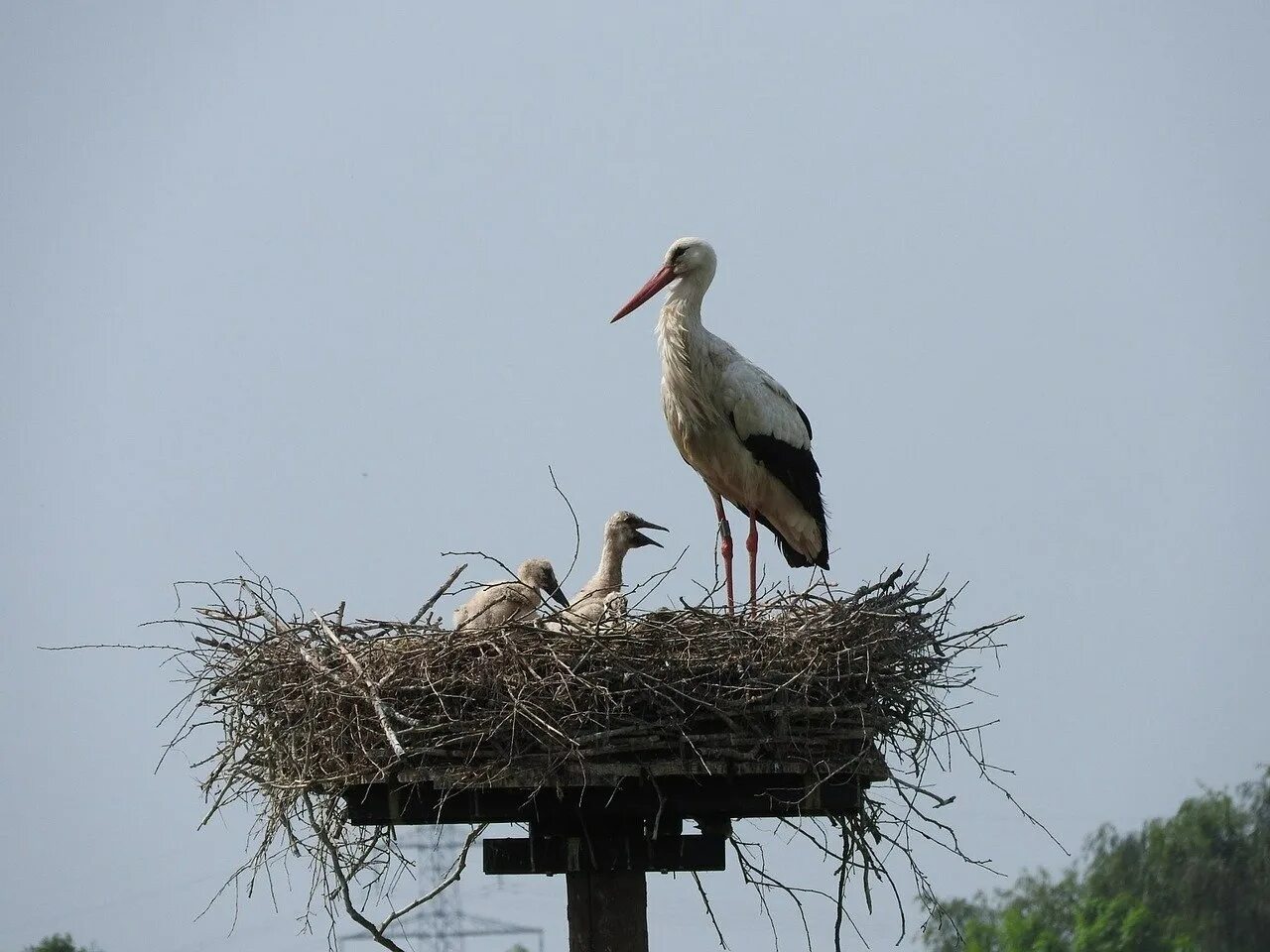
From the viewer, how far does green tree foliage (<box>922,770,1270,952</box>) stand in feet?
51.4

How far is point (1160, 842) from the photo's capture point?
17000 millimetres

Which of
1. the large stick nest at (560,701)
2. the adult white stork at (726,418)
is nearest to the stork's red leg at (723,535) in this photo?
the adult white stork at (726,418)

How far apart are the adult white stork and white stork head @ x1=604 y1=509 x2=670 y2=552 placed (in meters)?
0.50

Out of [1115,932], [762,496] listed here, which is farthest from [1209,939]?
[762,496]

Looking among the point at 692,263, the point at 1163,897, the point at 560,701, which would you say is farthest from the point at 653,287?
the point at 1163,897

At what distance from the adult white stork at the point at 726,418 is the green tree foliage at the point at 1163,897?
27.1 ft

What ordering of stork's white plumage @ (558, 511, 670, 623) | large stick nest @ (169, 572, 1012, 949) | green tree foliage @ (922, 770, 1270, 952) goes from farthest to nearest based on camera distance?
green tree foliage @ (922, 770, 1270, 952)
stork's white plumage @ (558, 511, 670, 623)
large stick nest @ (169, 572, 1012, 949)

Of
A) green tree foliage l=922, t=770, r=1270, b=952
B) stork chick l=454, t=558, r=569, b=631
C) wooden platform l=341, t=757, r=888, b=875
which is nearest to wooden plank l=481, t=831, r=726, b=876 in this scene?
wooden platform l=341, t=757, r=888, b=875

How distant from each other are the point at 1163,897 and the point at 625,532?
1089 centimetres

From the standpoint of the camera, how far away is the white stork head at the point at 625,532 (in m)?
6.93

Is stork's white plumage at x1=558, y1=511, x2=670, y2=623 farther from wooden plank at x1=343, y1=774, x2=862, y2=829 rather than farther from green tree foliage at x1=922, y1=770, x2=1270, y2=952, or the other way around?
green tree foliage at x1=922, y1=770, x2=1270, y2=952

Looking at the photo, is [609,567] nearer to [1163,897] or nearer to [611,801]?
[611,801]

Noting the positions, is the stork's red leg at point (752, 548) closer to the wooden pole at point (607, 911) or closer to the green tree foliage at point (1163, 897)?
the wooden pole at point (607, 911)

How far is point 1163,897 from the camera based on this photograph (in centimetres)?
1633
